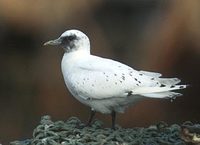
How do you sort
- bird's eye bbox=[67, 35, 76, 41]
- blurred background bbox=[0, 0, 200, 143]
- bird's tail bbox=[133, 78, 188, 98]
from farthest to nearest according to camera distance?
blurred background bbox=[0, 0, 200, 143]
bird's eye bbox=[67, 35, 76, 41]
bird's tail bbox=[133, 78, 188, 98]

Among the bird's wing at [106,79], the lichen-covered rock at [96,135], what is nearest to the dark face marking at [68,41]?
the bird's wing at [106,79]

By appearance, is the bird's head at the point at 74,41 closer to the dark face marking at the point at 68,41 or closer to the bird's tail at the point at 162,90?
the dark face marking at the point at 68,41

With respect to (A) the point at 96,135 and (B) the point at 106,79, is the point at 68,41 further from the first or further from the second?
(A) the point at 96,135

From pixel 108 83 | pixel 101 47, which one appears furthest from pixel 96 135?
pixel 101 47

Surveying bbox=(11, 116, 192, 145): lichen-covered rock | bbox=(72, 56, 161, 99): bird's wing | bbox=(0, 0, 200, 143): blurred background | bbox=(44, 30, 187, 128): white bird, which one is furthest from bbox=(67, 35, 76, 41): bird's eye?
bbox=(0, 0, 200, 143): blurred background

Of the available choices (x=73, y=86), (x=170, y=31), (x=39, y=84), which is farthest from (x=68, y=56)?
(x=39, y=84)

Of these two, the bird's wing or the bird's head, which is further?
the bird's head

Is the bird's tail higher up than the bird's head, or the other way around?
the bird's head

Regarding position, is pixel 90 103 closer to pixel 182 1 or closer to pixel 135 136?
pixel 135 136

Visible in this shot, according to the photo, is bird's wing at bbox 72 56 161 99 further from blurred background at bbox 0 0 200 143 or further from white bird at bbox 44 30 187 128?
blurred background at bbox 0 0 200 143
